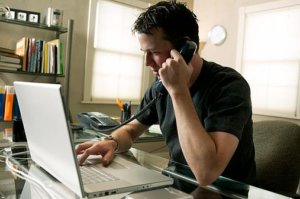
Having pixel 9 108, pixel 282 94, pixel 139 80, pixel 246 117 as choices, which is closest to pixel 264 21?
pixel 282 94

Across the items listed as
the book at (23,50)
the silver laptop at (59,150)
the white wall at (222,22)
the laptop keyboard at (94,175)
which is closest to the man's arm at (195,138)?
the silver laptop at (59,150)

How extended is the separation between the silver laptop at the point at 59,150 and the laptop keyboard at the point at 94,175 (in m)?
0.01

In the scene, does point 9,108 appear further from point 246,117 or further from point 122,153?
point 246,117

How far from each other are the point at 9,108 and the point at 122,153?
1544mm

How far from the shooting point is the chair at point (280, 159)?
1.25m

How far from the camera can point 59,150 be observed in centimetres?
67

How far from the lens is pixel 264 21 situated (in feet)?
9.94

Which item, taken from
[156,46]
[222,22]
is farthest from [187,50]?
[222,22]

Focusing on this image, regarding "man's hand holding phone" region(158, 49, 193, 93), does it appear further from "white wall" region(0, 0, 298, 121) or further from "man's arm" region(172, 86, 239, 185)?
"white wall" region(0, 0, 298, 121)

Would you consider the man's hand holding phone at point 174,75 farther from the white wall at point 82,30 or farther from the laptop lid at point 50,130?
the white wall at point 82,30

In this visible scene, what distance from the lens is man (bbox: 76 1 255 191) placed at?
0.86 m

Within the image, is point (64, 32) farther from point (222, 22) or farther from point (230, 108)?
point (230, 108)

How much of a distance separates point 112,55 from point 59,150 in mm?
2607

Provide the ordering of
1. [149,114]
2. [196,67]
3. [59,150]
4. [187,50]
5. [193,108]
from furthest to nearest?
[149,114], [196,67], [187,50], [193,108], [59,150]
